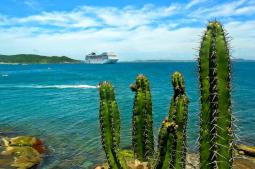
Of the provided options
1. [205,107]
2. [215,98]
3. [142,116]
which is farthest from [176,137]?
[142,116]

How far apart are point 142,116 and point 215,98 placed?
4.56 metres

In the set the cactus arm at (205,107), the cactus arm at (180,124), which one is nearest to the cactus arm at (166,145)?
the cactus arm at (180,124)

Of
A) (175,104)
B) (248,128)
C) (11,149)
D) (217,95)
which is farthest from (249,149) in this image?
(217,95)

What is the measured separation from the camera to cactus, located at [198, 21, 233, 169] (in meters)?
7.56

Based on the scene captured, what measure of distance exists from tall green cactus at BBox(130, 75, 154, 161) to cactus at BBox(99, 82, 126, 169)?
62 cm

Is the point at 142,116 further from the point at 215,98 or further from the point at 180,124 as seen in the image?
the point at 215,98

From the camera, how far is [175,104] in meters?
9.90

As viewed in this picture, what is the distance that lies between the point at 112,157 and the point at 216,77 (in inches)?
220

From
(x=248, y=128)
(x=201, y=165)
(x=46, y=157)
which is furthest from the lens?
(x=248, y=128)

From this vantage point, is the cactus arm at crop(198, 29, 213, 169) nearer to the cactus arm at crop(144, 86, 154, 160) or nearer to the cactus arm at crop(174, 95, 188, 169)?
the cactus arm at crop(174, 95, 188, 169)

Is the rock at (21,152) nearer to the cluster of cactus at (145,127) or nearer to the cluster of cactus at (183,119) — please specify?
the cluster of cactus at (145,127)

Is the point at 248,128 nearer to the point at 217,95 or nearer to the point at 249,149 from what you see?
the point at 249,149

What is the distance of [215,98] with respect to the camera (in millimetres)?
7707

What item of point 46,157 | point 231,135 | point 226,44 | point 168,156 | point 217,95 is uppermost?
point 226,44
